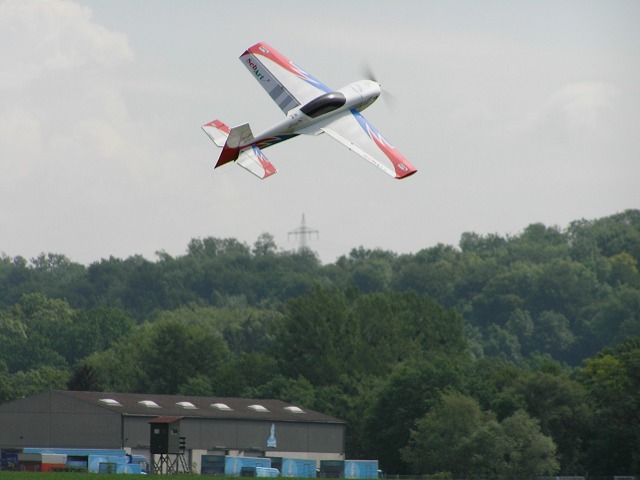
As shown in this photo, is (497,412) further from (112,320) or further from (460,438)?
(112,320)

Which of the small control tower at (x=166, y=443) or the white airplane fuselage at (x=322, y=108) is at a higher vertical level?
the white airplane fuselage at (x=322, y=108)

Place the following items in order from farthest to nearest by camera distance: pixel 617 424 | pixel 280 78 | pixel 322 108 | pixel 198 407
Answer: pixel 198 407 < pixel 617 424 < pixel 280 78 < pixel 322 108

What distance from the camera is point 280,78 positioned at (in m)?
68.6

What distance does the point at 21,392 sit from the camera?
138 m

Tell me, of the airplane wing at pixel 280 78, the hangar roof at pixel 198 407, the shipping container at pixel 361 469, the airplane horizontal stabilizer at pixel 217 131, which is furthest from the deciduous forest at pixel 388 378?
the airplane horizontal stabilizer at pixel 217 131

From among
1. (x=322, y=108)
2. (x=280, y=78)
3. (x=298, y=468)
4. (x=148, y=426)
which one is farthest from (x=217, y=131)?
(x=148, y=426)

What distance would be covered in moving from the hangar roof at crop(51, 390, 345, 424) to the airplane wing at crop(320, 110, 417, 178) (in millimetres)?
35258

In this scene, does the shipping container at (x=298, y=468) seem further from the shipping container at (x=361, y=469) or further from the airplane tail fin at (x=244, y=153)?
the airplane tail fin at (x=244, y=153)

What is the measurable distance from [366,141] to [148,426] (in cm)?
3822

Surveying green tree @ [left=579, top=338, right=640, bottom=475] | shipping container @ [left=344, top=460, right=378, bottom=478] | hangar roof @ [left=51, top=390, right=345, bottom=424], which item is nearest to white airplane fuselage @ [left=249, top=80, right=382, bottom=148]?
shipping container @ [left=344, top=460, right=378, bottom=478]

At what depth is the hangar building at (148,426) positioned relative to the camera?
92000 mm

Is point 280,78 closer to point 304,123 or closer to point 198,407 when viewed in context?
point 304,123

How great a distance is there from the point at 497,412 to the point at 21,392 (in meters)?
58.4

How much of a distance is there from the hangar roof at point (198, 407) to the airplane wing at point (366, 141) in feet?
116
